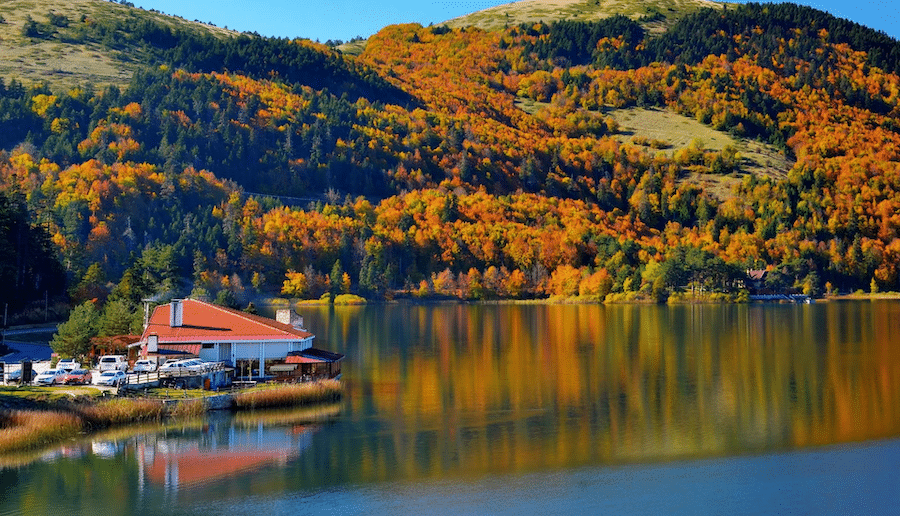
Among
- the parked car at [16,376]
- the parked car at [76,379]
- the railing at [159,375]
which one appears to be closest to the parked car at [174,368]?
the railing at [159,375]

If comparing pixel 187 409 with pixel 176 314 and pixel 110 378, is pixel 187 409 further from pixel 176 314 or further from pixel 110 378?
pixel 176 314

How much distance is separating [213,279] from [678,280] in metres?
69.2

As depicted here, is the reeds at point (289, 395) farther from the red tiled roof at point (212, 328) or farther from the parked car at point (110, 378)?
the parked car at point (110, 378)

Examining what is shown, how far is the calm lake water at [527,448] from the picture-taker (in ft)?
112

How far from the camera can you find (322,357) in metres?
54.9

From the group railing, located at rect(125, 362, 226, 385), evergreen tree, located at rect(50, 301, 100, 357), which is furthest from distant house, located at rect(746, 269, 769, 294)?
railing, located at rect(125, 362, 226, 385)

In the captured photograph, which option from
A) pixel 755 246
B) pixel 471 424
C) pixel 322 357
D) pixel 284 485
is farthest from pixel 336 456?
pixel 755 246

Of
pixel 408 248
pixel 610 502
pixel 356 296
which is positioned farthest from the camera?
pixel 408 248

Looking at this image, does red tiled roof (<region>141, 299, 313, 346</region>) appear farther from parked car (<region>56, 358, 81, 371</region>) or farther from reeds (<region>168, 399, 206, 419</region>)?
reeds (<region>168, 399, 206, 419</region>)

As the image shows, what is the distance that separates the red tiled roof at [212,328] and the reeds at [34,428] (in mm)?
10710

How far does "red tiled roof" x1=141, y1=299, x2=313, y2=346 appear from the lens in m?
52.5

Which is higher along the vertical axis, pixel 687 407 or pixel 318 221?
pixel 318 221

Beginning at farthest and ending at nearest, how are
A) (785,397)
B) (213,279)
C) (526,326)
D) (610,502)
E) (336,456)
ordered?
(213,279)
(526,326)
(785,397)
(336,456)
(610,502)

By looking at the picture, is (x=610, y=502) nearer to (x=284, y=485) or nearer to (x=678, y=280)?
(x=284, y=485)
